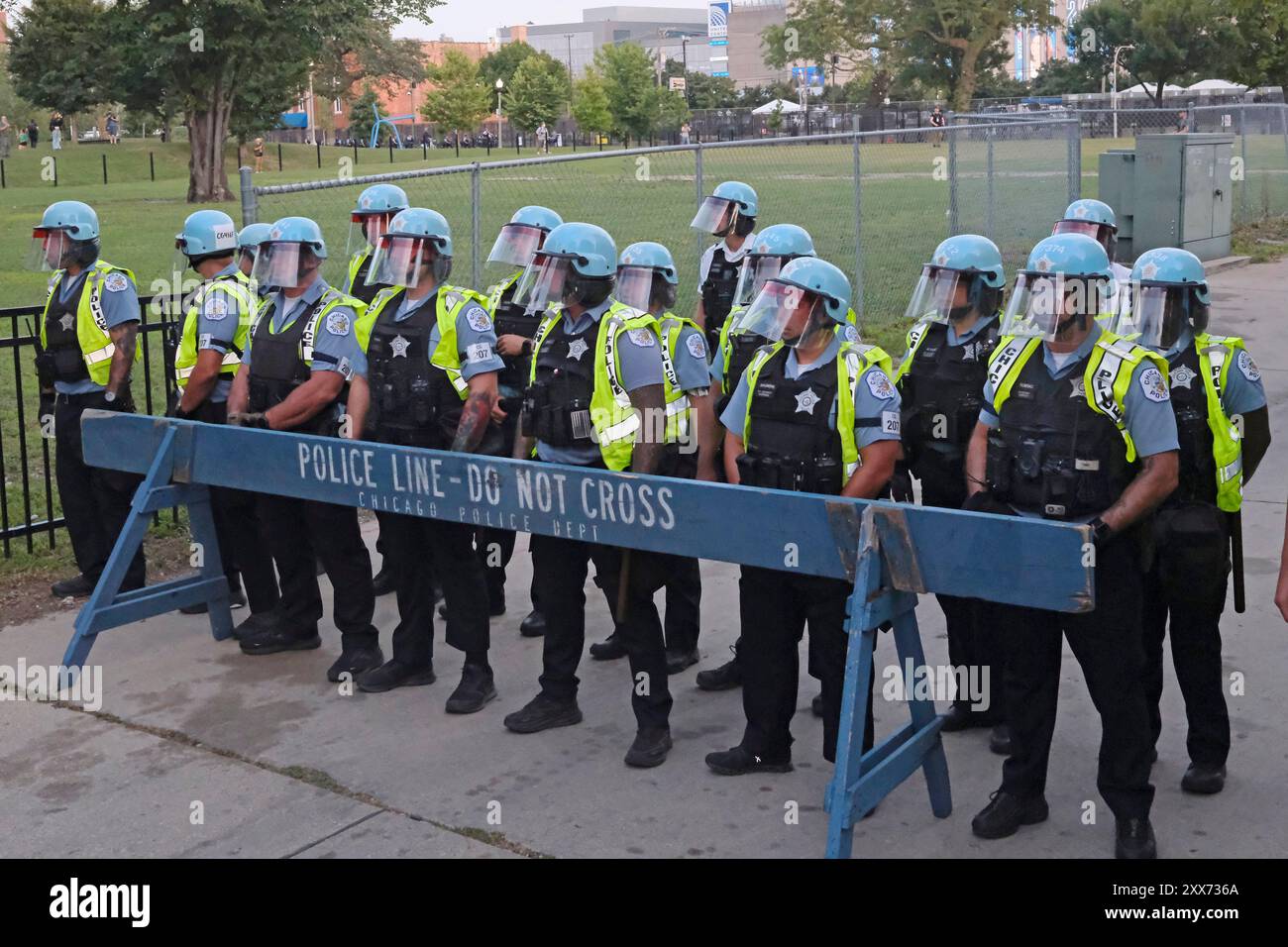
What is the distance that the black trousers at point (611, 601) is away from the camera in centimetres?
561

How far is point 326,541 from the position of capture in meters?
6.66

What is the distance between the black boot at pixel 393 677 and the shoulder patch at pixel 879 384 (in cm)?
260

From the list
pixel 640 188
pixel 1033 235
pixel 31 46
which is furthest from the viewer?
pixel 31 46

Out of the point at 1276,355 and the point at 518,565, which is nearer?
the point at 518,565

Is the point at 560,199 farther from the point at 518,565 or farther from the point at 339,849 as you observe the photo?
the point at 339,849

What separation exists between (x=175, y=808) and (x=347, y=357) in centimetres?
217

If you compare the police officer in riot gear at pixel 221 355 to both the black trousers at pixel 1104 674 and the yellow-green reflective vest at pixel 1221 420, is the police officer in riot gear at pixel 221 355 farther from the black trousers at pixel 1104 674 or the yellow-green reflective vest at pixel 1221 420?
the yellow-green reflective vest at pixel 1221 420

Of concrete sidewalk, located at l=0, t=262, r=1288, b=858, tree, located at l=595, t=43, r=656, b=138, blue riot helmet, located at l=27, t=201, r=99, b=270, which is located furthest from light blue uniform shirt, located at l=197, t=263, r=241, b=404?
tree, located at l=595, t=43, r=656, b=138

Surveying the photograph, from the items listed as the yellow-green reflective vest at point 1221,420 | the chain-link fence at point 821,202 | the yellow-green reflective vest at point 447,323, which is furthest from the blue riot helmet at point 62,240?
the yellow-green reflective vest at point 1221,420

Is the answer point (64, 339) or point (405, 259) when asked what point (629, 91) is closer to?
point (64, 339)

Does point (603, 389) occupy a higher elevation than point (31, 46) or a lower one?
lower

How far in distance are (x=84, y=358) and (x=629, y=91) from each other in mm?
70481

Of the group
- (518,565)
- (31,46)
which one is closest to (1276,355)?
(518,565)

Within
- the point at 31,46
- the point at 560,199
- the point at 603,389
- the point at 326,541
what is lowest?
the point at 326,541
